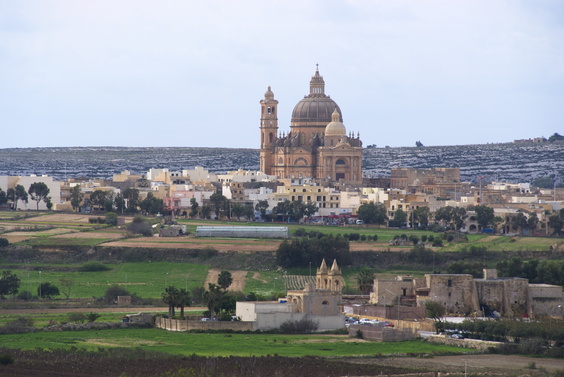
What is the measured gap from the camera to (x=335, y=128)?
158 metres

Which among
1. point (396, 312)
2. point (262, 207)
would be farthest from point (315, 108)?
point (396, 312)

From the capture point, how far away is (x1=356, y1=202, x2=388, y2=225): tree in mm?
130250

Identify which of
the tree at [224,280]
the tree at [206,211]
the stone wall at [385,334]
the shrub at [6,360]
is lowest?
the shrub at [6,360]

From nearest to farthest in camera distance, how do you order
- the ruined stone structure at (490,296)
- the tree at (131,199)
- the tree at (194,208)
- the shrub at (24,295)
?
the ruined stone structure at (490,296) → the shrub at (24,295) → the tree at (131,199) → the tree at (194,208)

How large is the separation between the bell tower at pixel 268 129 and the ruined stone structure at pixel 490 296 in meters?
81.7

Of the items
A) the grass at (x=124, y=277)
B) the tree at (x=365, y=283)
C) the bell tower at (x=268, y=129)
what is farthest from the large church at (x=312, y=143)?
the tree at (x=365, y=283)

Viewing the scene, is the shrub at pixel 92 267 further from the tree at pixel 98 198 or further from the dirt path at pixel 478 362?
the dirt path at pixel 478 362

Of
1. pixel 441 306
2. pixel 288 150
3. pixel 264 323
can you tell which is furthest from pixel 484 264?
pixel 288 150

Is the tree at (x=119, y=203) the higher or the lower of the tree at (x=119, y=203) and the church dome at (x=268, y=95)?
the lower

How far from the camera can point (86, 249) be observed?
107188mm

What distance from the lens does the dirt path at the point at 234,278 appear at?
9541 centimetres

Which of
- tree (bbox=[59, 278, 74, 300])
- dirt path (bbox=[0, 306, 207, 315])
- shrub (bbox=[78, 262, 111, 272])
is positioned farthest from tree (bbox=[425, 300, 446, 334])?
shrub (bbox=[78, 262, 111, 272])

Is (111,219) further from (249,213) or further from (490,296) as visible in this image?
(490,296)

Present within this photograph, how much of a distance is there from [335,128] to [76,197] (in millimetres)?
31059
